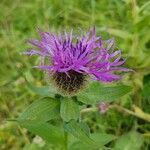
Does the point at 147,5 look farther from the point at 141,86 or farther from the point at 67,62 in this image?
the point at 67,62

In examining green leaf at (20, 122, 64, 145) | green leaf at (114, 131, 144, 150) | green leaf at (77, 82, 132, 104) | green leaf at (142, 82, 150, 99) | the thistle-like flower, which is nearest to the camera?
the thistle-like flower

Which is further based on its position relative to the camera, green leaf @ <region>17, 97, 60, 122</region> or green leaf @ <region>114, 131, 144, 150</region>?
green leaf @ <region>114, 131, 144, 150</region>

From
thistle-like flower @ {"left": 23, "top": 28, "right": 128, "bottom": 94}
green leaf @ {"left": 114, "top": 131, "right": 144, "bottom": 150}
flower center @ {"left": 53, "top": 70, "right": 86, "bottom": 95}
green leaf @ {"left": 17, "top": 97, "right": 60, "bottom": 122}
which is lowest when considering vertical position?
green leaf @ {"left": 114, "top": 131, "right": 144, "bottom": 150}

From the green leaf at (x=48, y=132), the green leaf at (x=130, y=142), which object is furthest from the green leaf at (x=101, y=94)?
the green leaf at (x=130, y=142)

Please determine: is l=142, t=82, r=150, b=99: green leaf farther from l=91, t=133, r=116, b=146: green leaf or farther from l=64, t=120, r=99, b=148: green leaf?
l=64, t=120, r=99, b=148: green leaf

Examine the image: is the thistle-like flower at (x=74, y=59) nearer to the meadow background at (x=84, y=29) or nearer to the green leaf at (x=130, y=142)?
the meadow background at (x=84, y=29)

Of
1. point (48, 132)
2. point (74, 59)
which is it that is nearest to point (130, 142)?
point (48, 132)

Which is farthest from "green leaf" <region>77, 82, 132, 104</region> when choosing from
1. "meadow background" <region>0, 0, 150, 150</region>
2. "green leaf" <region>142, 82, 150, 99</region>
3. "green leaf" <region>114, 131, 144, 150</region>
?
"green leaf" <region>142, 82, 150, 99</region>
